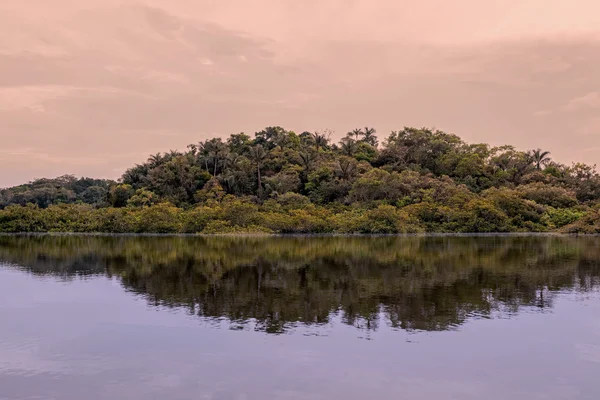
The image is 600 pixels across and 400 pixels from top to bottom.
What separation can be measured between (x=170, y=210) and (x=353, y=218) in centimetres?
2565

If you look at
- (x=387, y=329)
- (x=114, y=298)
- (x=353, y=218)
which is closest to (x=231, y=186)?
(x=353, y=218)

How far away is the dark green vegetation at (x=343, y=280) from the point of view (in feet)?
54.9

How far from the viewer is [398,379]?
34.8 feet

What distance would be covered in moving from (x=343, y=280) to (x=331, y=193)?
207 ft

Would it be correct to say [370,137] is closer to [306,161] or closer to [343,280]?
[306,161]

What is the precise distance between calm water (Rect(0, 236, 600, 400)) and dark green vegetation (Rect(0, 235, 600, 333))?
0.10 m

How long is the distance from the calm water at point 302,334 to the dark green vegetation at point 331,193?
43851mm

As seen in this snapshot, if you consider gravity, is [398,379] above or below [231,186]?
below

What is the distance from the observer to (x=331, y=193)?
86500mm

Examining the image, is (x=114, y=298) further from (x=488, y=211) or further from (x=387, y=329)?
(x=488, y=211)

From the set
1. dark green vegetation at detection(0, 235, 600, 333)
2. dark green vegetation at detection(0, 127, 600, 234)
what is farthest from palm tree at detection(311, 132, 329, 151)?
dark green vegetation at detection(0, 235, 600, 333)

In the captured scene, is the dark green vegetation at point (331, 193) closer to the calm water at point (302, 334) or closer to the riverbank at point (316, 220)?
the riverbank at point (316, 220)

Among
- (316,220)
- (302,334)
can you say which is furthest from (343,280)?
(316,220)

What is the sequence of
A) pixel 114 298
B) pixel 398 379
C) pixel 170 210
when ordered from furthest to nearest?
pixel 170 210 → pixel 114 298 → pixel 398 379
